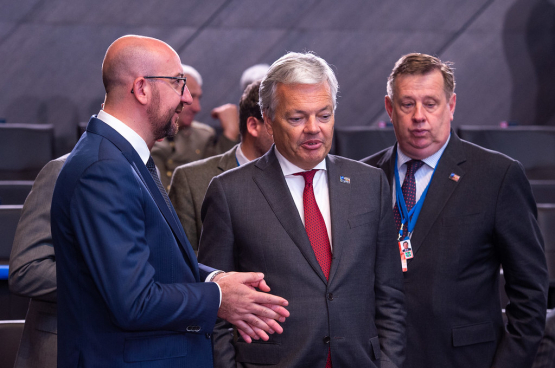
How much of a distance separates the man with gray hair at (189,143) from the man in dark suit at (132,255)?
2.17 meters

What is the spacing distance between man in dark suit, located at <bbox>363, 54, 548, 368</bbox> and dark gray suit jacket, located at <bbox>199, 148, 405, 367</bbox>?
18 cm

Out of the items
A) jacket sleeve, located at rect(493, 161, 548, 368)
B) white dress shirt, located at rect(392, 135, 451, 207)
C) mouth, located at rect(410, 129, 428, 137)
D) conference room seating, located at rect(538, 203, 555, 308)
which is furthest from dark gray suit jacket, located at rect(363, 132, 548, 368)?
conference room seating, located at rect(538, 203, 555, 308)

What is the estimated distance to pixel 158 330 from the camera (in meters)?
1.28

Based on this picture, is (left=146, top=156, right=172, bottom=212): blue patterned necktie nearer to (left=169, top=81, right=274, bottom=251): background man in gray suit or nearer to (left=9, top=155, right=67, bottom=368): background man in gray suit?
(left=9, top=155, right=67, bottom=368): background man in gray suit

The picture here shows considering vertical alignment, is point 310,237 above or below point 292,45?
below

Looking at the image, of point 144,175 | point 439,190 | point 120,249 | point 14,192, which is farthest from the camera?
point 14,192

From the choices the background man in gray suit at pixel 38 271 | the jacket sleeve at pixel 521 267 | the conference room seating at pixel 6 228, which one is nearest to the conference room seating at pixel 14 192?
the conference room seating at pixel 6 228

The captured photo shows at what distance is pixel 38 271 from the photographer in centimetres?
164

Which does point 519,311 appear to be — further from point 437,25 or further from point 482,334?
point 437,25

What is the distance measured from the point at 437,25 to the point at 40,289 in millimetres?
4551

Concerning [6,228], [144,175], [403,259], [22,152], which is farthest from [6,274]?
[22,152]

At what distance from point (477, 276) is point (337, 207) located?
55cm

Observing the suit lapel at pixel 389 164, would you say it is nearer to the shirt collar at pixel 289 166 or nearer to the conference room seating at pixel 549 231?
the shirt collar at pixel 289 166

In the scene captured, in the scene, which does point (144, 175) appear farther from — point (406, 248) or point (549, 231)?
point (549, 231)
